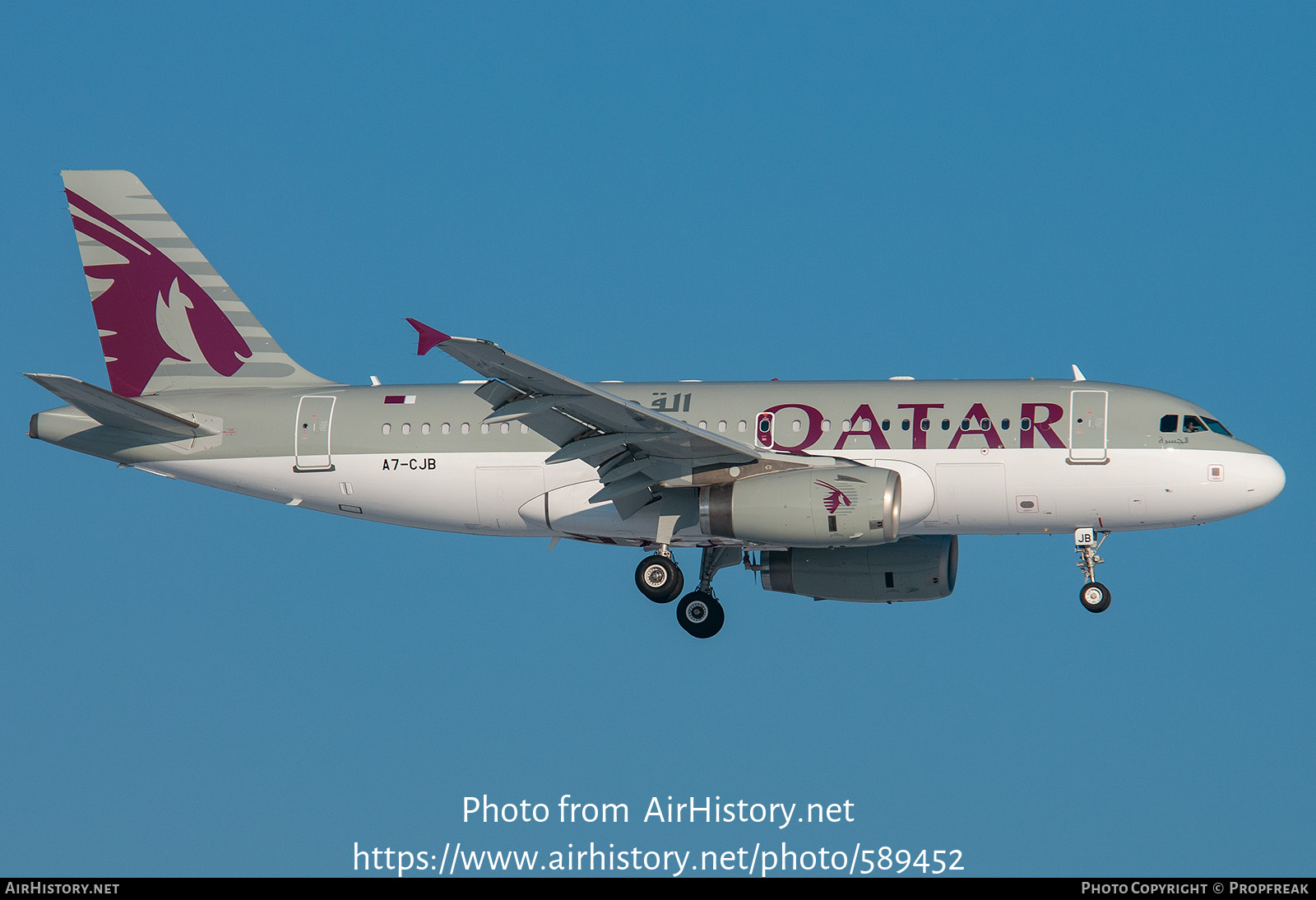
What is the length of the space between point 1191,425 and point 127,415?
77.7 ft

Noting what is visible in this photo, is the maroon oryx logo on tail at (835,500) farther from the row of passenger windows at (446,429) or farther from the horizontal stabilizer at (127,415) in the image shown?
the horizontal stabilizer at (127,415)

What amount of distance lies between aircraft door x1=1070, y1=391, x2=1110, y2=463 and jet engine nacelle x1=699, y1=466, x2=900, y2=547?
4.12 meters

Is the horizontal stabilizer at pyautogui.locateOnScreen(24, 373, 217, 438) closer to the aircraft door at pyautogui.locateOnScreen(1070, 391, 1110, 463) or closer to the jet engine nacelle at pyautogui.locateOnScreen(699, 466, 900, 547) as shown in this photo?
the jet engine nacelle at pyautogui.locateOnScreen(699, 466, 900, 547)

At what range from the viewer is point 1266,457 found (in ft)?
111

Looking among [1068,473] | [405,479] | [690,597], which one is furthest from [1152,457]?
[405,479]

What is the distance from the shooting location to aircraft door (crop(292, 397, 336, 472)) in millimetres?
36844

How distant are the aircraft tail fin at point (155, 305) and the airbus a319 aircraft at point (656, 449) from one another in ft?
0.16

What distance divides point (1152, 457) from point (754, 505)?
28.1 ft

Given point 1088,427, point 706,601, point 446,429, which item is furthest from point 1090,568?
point 446,429

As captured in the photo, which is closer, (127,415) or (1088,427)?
(1088,427)

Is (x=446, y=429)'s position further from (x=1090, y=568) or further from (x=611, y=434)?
(x=1090, y=568)

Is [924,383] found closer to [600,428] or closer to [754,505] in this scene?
[754,505]

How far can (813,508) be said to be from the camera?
32625mm

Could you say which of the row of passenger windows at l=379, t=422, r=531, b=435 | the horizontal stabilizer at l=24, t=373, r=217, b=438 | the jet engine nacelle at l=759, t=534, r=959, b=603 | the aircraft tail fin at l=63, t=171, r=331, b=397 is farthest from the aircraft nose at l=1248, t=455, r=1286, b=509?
the horizontal stabilizer at l=24, t=373, r=217, b=438
